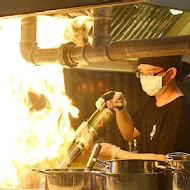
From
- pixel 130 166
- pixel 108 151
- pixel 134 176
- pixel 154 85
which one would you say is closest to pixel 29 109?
pixel 108 151

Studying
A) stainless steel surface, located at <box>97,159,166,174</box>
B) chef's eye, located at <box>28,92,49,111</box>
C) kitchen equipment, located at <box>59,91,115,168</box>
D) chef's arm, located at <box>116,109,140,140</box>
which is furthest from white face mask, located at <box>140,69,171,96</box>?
stainless steel surface, located at <box>97,159,166,174</box>

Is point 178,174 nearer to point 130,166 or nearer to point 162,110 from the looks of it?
point 130,166

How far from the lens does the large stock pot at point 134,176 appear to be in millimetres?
2092

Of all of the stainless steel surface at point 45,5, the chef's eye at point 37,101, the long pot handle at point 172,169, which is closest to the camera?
the stainless steel surface at point 45,5

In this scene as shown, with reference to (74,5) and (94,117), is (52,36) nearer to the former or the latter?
(94,117)

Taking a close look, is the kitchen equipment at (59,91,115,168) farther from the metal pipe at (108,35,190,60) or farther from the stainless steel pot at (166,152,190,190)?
the stainless steel pot at (166,152,190,190)

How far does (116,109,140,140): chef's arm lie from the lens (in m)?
3.73

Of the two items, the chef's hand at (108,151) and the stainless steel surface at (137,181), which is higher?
the chef's hand at (108,151)

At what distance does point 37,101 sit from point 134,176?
1.94m

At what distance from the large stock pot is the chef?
915mm

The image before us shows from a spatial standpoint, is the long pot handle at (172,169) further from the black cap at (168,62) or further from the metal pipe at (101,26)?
the black cap at (168,62)

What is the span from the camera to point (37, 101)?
3.92m

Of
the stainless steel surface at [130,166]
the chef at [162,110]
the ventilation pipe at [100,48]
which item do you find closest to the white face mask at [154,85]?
the chef at [162,110]

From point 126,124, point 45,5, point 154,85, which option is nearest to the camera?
point 45,5
